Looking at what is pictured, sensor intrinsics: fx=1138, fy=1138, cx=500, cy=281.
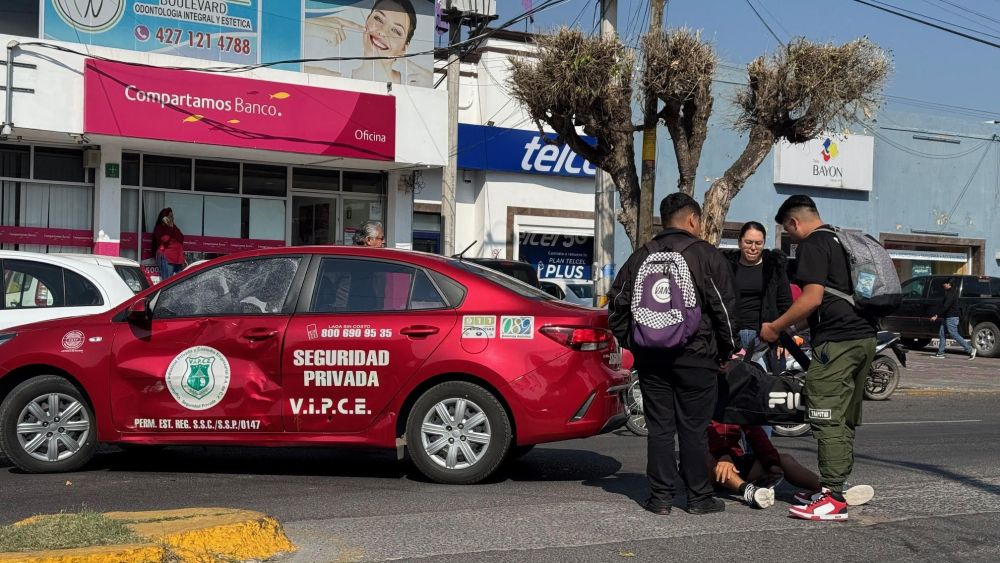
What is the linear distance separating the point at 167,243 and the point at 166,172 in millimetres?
1291

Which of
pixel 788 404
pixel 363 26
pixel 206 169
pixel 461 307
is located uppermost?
pixel 363 26

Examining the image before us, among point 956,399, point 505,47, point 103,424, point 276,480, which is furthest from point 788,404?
point 505,47

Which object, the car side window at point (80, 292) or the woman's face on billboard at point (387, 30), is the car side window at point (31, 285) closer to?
the car side window at point (80, 292)

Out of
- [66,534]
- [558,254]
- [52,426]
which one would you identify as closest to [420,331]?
[52,426]

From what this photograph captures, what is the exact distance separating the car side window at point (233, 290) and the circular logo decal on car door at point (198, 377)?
1.00ft

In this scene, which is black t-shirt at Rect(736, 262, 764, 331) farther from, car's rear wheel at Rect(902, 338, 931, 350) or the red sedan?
car's rear wheel at Rect(902, 338, 931, 350)

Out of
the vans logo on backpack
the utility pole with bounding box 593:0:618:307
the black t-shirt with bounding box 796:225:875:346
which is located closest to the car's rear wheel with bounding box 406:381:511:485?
the vans logo on backpack

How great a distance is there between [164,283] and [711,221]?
903 centimetres

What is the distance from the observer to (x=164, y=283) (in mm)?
7902

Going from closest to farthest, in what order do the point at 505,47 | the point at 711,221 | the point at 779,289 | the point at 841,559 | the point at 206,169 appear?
1. the point at 841,559
2. the point at 779,289
3. the point at 711,221
4. the point at 206,169
5. the point at 505,47

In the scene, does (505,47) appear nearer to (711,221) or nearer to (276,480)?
(711,221)

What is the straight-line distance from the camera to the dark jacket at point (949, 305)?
2230 centimetres

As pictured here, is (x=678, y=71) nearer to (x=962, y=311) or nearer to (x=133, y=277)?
(x=133, y=277)

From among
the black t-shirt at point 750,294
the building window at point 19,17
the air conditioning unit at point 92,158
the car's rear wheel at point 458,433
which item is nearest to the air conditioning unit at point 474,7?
the air conditioning unit at point 92,158
